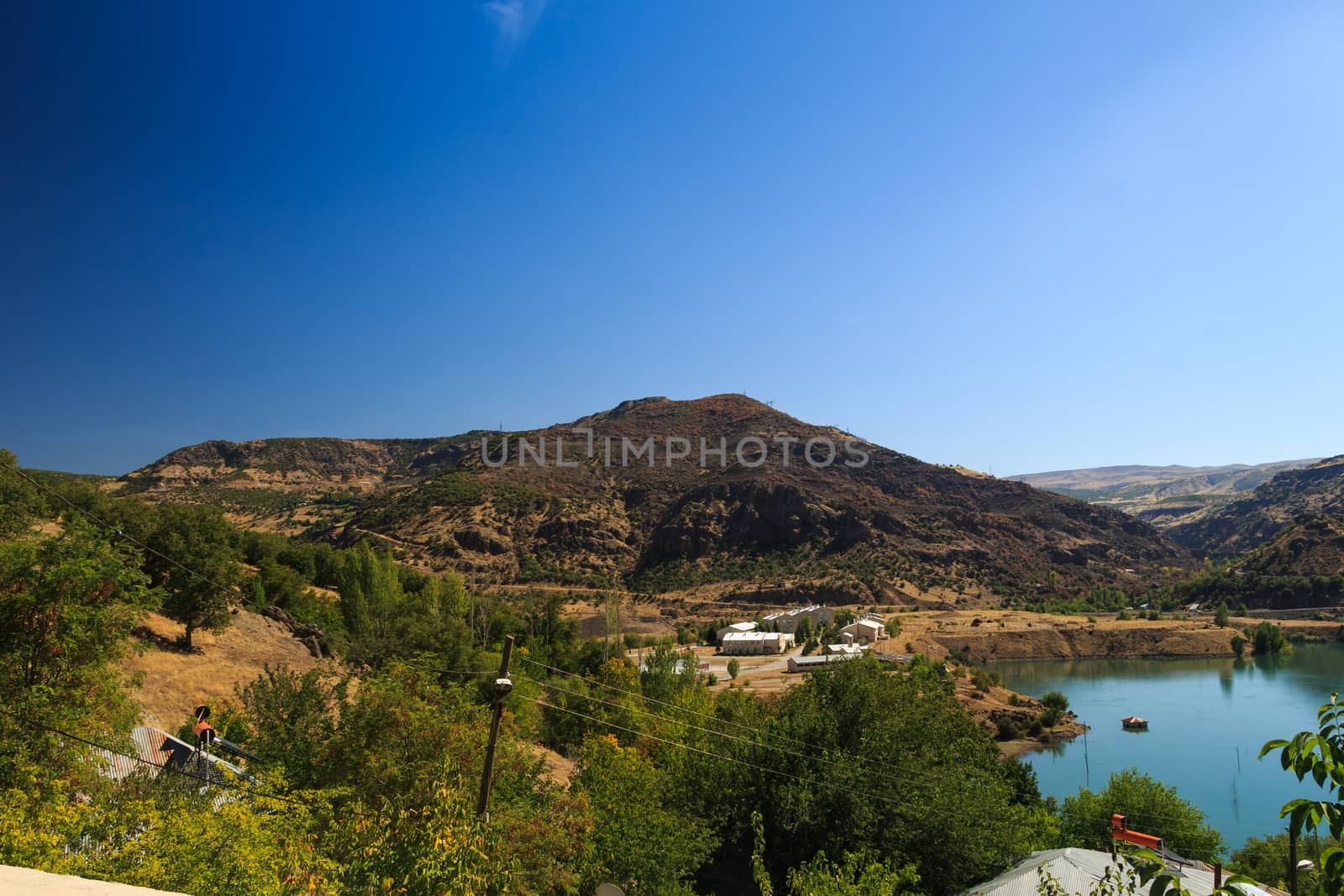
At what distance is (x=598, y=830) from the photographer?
58.5 feet

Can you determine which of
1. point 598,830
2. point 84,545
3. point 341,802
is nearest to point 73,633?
point 84,545

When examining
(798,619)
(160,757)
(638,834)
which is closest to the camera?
(638,834)

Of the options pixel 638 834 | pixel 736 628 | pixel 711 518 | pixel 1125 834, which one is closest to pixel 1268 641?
pixel 736 628

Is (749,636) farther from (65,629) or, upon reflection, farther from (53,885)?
(53,885)

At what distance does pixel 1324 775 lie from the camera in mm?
3236

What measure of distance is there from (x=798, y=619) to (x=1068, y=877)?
77.4m

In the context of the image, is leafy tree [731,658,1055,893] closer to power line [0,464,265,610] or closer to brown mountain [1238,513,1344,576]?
power line [0,464,265,610]

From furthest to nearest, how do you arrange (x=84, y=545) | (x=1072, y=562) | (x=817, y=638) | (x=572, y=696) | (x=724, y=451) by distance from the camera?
(x=724, y=451) < (x=1072, y=562) < (x=817, y=638) < (x=572, y=696) < (x=84, y=545)

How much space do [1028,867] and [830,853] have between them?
16.1 feet

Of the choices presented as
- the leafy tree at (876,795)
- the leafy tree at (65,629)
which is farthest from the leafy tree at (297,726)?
the leafy tree at (876,795)

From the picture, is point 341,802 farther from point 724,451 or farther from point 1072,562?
point 724,451

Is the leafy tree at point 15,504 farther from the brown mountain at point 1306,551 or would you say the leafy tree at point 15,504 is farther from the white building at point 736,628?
the brown mountain at point 1306,551

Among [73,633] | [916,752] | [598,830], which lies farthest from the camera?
[916,752]

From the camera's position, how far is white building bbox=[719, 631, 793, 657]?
79.9 m
